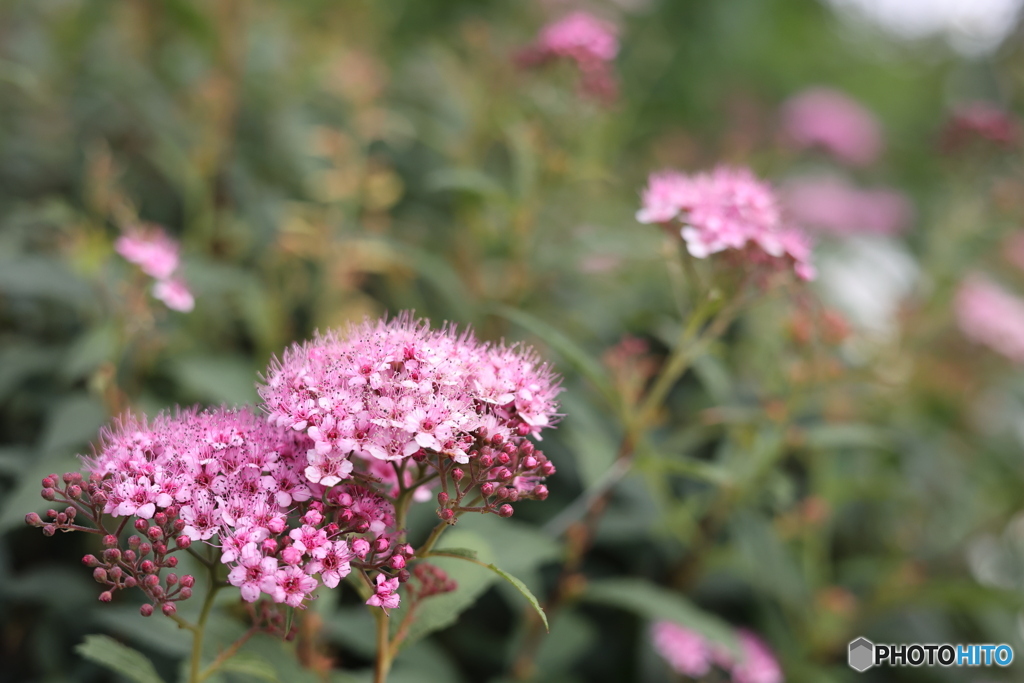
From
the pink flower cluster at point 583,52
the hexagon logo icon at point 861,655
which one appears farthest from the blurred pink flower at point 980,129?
the hexagon logo icon at point 861,655

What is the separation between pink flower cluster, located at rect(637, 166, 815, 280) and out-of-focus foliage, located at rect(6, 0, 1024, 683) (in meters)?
0.25

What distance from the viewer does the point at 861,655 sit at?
76.7 inches

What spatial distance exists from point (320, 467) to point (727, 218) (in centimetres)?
93

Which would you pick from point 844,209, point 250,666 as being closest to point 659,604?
point 250,666

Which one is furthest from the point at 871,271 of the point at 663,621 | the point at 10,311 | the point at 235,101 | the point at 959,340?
the point at 10,311

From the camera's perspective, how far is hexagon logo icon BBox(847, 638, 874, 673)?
76.0 inches

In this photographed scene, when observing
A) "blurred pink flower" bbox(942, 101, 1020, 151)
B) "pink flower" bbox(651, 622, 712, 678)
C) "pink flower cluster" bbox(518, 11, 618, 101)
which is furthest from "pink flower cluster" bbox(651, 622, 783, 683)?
"blurred pink flower" bbox(942, 101, 1020, 151)

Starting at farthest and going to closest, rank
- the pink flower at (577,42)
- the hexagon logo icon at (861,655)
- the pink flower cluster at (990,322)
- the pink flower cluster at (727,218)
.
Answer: the pink flower cluster at (990,322)
the pink flower at (577,42)
the hexagon logo icon at (861,655)
the pink flower cluster at (727,218)

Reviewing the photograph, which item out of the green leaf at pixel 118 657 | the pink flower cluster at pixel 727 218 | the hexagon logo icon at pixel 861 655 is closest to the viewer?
the green leaf at pixel 118 657

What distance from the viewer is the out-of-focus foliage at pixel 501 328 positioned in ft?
5.30

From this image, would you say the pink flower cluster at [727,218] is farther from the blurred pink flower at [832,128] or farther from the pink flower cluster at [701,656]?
the blurred pink flower at [832,128]

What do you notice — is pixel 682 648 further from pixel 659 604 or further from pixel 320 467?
pixel 320 467

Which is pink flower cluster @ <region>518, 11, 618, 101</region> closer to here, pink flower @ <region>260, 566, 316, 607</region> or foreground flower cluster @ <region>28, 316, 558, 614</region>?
foreground flower cluster @ <region>28, 316, 558, 614</region>

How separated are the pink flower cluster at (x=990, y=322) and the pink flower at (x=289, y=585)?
2615 millimetres
